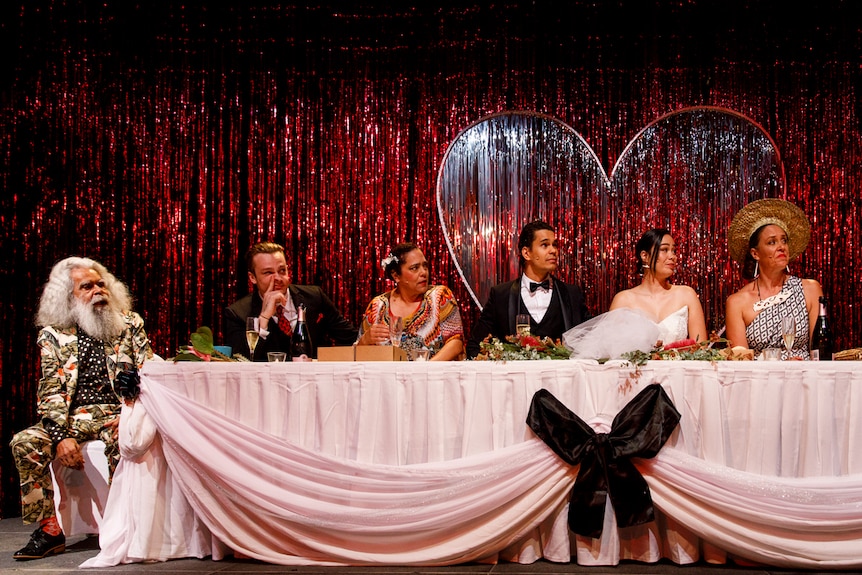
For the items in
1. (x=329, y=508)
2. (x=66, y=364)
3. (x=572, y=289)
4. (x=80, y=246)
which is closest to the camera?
(x=329, y=508)

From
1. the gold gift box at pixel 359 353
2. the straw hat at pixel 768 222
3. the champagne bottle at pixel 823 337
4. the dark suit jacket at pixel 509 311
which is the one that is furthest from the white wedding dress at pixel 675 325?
the gold gift box at pixel 359 353

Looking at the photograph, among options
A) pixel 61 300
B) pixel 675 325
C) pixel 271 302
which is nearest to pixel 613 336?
pixel 675 325

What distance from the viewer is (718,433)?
3389 mm

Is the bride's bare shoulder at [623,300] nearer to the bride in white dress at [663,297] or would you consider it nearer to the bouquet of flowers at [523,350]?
the bride in white dress at [663,297]

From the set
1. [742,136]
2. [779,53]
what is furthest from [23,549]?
[779,53]

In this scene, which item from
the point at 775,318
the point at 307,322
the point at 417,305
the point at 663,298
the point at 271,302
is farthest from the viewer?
the point at 307,322

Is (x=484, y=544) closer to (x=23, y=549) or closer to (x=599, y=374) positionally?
(x=599, y=374)

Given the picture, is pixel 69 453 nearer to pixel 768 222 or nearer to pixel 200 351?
pixel 200 351

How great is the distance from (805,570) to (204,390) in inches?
Answer: 102

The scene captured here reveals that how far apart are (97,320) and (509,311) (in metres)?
2.26

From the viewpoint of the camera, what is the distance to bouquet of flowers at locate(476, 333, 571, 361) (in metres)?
3.61

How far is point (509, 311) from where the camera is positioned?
4.78 meters

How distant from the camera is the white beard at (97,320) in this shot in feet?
14.6

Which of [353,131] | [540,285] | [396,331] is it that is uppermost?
[353,131]
